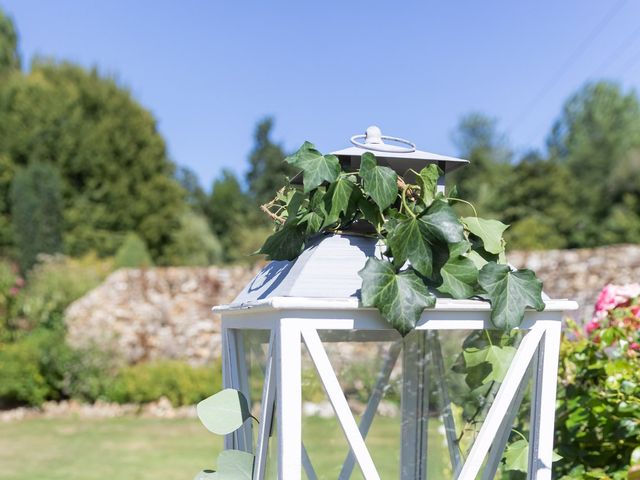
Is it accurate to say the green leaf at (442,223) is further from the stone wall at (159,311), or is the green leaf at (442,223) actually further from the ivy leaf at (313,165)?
the stone wall at (159,311)

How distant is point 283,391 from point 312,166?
16.0 inches

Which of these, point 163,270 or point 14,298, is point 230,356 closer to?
point 163,270

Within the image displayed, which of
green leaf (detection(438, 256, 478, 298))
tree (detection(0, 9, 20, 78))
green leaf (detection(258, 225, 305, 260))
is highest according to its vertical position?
tree (detection(0, 9, 20, 78))

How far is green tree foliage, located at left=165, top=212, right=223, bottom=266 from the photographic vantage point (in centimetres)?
1680

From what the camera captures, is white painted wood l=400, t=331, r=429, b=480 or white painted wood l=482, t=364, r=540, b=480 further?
white painted wood l=400, t=331, r=429, b=480

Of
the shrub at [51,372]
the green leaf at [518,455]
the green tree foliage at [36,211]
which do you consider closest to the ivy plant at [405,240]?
the green leaf at [518,455]

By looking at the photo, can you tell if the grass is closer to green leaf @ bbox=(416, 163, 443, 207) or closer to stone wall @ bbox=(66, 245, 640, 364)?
stone wall @ bbox=(66, 245, 640, 364)

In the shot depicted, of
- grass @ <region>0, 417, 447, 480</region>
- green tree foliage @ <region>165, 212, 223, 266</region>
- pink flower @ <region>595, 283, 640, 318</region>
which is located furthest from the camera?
green tree foliage @ <region>165, 212, 223, 266</region>

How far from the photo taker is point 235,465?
120 centimetres

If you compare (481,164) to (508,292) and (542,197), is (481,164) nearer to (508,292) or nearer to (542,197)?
(542,197)

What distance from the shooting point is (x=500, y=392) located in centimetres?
116

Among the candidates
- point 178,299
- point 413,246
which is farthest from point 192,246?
point 413,246

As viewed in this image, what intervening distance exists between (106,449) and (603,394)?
4773 millimetres

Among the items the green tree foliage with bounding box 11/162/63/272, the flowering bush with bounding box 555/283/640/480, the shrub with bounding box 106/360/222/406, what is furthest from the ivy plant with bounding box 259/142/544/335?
the green tree foliage with bounding box 11/162/63/272
